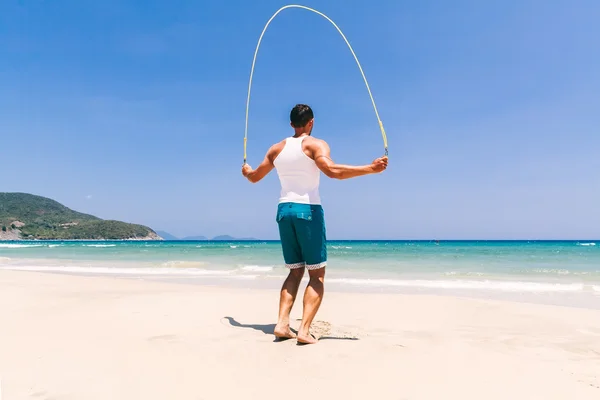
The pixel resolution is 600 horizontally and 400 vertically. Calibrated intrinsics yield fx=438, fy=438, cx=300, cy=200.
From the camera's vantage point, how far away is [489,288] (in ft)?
33.0

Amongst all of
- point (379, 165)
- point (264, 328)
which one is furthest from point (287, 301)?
point (379, 165)

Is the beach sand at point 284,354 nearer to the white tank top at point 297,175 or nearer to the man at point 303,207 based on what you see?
the man at point 303,207

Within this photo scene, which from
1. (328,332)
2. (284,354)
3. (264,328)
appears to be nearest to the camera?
(284,354)

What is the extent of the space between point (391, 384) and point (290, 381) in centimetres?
61

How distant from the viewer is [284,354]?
10.7 feet

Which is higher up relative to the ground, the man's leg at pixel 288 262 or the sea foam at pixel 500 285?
the man's leg at pixel 288 262

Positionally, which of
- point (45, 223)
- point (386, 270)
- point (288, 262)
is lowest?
point (386, 270)

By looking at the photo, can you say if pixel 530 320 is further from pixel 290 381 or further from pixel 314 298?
pixel 290 381

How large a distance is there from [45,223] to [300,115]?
127812mm

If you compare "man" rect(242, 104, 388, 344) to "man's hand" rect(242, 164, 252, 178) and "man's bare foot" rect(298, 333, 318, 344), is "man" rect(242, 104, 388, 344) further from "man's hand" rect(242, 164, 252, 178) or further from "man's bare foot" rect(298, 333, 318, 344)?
"man's hand" rect(242, 164, 252, 178)

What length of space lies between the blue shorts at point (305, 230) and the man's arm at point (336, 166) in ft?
1.20

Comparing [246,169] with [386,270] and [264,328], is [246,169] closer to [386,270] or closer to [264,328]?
[264,328]

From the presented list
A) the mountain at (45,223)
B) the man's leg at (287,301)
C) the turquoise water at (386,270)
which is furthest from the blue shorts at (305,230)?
the mountain at (45,223)

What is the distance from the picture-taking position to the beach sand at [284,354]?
2.58 meters
